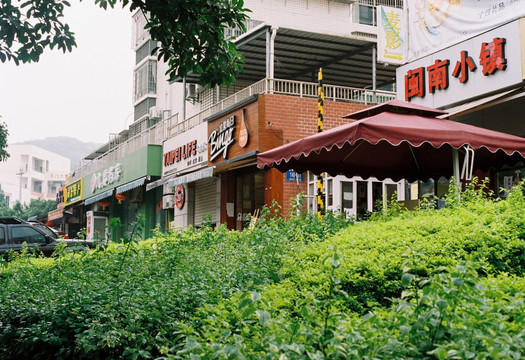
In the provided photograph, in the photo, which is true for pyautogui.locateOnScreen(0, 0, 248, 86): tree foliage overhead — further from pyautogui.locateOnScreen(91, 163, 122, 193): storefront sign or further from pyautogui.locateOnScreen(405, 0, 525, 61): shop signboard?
pyautogui.locateOnScreen(91, 163, 122, 193): storefront sign

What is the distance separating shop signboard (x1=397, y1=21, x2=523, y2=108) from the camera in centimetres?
1085

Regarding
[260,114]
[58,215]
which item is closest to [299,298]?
[260,114]

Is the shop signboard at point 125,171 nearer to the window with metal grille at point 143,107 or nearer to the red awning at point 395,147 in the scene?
the window with metal grille at point 143,107

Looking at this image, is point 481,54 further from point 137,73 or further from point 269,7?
point 137,73

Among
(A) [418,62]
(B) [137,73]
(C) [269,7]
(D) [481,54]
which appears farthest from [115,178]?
(D) [481,54]

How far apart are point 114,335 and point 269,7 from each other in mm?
19989

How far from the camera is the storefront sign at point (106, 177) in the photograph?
96.5ft

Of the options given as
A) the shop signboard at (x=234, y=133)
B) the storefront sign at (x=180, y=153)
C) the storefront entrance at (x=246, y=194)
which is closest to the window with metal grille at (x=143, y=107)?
the storefront sign at (x=180, y=153)

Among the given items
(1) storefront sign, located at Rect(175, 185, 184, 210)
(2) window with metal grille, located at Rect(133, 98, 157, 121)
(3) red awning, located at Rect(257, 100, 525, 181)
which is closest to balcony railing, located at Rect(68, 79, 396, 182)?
(1) storefront sign, located at Rect(175, 185, 184, 210)

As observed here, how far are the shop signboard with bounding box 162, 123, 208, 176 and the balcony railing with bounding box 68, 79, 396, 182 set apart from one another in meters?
0.35

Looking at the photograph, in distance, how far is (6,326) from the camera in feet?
17.4

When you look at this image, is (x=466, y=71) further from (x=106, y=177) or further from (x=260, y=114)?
(x=106, y=177)

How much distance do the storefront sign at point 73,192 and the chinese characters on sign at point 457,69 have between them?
92.7 ft

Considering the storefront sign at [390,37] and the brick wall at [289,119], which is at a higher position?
the storefront sign at [390,37]
